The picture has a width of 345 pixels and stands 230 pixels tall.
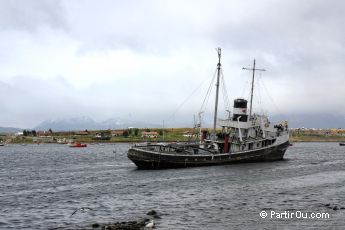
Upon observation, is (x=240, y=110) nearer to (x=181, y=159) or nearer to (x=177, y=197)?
(x=181, y=159)

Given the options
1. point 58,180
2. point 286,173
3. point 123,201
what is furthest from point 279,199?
point 58,180

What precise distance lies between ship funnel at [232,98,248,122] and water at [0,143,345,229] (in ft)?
47.2

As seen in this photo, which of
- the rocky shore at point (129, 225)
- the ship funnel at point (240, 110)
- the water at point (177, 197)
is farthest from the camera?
the ship funnel at point (240, 110)

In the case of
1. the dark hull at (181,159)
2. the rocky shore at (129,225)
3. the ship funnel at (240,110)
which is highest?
the ship funnel at (240,110)

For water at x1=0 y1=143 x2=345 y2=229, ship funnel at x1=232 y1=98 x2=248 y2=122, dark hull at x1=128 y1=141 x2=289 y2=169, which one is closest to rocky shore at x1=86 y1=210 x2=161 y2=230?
water at x1=0 y1=143 x2=345 y2=229

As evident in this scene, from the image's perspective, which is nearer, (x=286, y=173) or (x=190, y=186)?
(x=190, y=186)

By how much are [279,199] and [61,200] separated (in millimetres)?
25196

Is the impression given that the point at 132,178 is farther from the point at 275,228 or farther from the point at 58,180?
the point at 275,228

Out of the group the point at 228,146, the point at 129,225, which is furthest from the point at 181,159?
the point at 129,225

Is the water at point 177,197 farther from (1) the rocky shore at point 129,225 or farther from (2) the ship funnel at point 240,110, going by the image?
(2) the ship funnel at point 240,110

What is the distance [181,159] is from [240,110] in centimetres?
2152

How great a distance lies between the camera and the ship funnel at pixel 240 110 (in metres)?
98.3

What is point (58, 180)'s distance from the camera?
73.9 m

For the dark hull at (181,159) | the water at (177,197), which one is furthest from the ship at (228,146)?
the water at (177,197)
